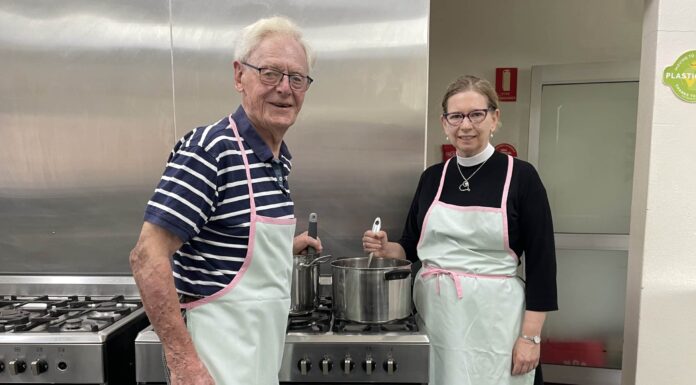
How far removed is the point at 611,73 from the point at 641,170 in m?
0.86

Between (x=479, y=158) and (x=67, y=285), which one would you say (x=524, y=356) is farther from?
(x=67, y=285)

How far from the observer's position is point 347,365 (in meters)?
0.98

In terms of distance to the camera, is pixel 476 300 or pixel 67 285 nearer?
pixel 476 300

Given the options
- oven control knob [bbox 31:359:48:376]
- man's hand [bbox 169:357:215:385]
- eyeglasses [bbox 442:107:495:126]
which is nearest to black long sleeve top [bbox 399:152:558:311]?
eyeglasses [bbox 442:107:495:126]

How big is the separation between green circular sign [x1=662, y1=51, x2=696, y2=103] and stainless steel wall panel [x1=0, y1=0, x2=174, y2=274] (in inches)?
60.2

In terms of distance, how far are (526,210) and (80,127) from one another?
1453 mm

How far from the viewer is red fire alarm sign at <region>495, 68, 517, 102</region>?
6.47 feet

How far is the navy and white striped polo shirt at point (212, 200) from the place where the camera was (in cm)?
65

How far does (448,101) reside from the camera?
1106mm

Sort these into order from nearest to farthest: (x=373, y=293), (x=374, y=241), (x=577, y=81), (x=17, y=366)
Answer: (x=17, y=366), (x=373, y=293), (x=374, y=241), (x=577, y=81)

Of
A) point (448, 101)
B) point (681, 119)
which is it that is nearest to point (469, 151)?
point (448, 101)

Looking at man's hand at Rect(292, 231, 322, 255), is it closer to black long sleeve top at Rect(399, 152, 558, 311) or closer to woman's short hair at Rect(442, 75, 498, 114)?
black long sleeve top at Rect(399, 152, 558, 311)

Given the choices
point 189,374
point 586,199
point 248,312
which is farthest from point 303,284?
point 586,199

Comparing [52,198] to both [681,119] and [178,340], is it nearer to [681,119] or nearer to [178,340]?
[178,340]
